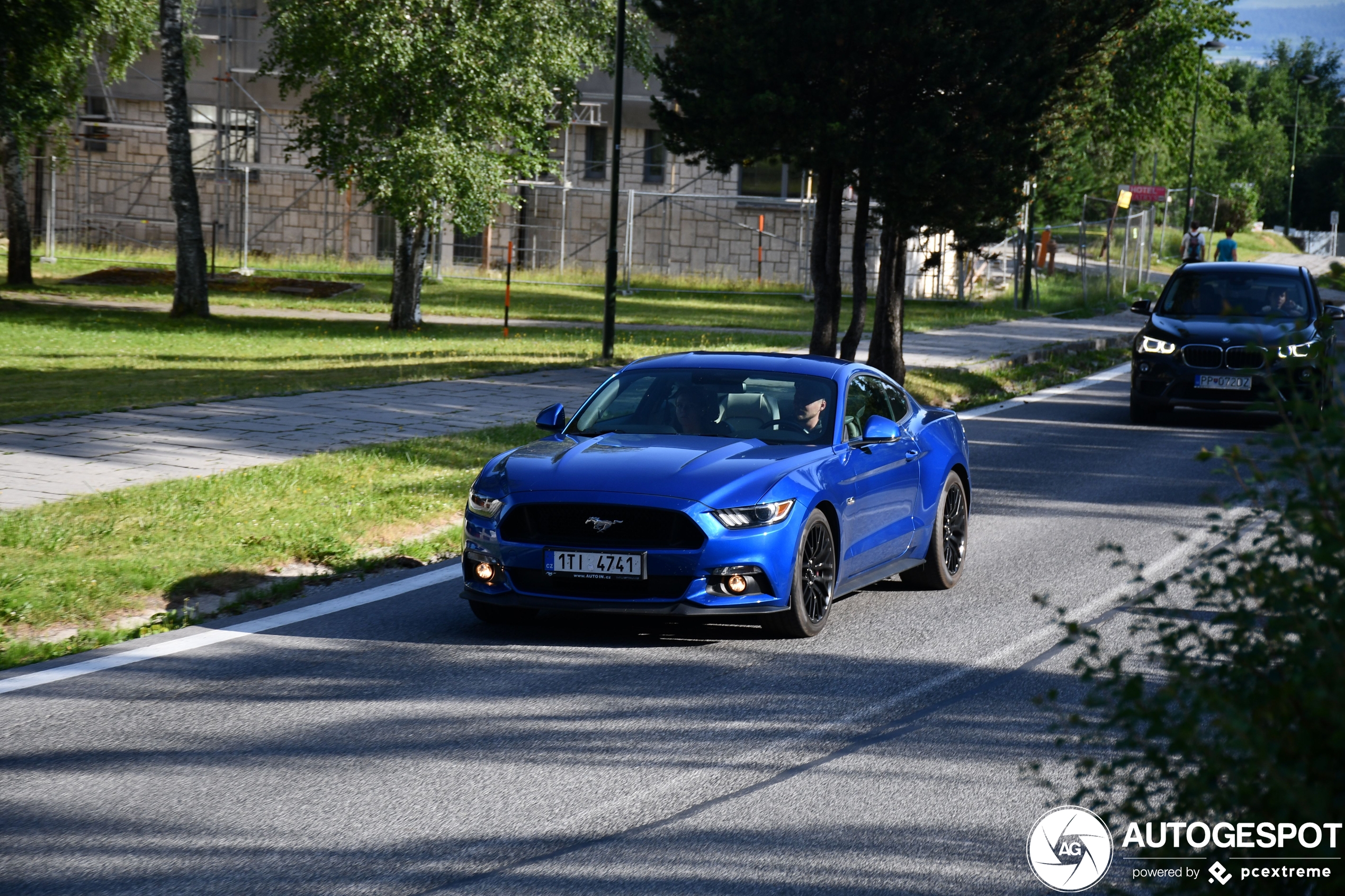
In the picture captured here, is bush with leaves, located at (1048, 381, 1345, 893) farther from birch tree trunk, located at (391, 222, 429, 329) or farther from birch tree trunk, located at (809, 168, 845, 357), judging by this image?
birch tree trunk, located at (391, 222, 429, 329)

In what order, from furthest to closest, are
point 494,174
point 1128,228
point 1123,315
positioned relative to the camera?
point 1128,228 → point 1123,315 → point 494,174

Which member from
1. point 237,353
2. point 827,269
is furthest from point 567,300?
point 827,269

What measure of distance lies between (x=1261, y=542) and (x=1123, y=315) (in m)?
37.0

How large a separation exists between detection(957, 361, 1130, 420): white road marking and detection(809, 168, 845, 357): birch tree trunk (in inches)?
83.0

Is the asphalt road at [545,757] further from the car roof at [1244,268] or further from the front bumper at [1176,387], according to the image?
the car roof at [1244,268]

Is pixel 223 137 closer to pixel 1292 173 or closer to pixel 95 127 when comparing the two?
pixel 95 127

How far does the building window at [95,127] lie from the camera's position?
51531 millimetres

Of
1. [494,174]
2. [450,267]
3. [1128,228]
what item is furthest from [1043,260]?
[494,174]

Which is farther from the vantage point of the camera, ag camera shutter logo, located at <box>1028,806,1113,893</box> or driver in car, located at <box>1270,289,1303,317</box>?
driver in car, located at <box>1270,289,1303,317</box>

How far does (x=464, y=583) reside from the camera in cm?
777

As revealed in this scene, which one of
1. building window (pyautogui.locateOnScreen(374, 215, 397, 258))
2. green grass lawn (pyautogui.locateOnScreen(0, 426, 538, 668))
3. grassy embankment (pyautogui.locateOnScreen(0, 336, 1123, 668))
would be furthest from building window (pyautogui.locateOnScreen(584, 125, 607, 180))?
green grass lawn (pyautogui.locateOnScreen(0, 426, 538, 668))

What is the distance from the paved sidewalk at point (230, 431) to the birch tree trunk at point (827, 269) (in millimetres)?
3442

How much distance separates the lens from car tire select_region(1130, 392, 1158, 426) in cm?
1809

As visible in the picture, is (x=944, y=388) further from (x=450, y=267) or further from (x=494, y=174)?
(x=450, y=267)
